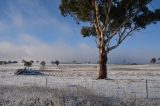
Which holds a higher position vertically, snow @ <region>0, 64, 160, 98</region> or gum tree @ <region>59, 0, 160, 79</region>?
gum tree @ <region>59, 0, 160, 79</region>

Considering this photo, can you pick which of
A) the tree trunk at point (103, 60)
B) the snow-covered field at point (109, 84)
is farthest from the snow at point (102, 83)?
the tree trunk at point (103, 60)

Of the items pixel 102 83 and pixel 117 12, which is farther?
pixel 117 12

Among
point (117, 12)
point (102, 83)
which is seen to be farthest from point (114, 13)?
point (102, 83)

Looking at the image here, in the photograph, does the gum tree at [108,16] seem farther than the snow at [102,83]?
Yes

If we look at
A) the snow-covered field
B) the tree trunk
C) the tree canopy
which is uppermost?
the tree canopy

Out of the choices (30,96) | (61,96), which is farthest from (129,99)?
(30,96)

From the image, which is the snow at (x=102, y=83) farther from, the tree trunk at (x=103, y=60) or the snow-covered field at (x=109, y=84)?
the tree trunk at (x=103, y=60)

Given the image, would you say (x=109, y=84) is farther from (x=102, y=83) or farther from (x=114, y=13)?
(x=114, y=13)

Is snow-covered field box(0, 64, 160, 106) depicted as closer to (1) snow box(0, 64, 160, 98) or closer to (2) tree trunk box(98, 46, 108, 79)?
(1) snow box(0, 64, 160, 98)

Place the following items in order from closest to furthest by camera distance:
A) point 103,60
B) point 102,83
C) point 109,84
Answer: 1. point 109,84
2. point 102,83
3. point 103,60

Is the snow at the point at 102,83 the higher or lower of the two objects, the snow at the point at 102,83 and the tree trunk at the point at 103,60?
the lower

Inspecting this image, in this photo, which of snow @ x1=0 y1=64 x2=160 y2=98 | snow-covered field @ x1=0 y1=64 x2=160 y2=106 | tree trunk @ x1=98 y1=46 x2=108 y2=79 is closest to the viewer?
snow-covered field @ x1=0 y1=64 x2=160 y2=106

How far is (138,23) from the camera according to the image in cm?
4394

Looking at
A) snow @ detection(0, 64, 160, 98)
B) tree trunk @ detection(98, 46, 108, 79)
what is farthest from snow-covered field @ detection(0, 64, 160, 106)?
tree trunk @ detection(98, 46, 108, 79)
